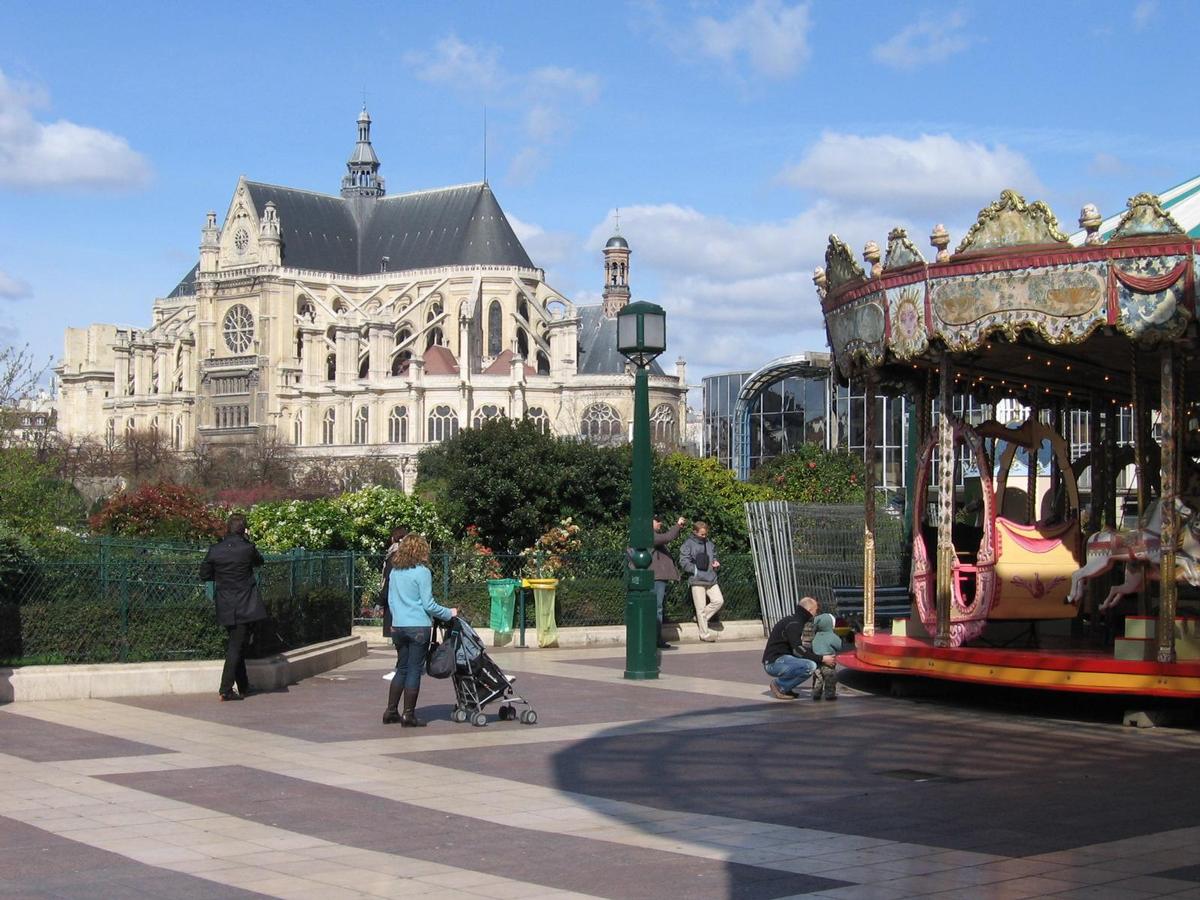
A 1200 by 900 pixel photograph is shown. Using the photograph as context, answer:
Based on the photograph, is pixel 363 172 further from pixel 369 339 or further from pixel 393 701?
pixel 393 701

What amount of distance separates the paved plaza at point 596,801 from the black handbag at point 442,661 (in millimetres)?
505

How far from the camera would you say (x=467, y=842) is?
29.6 ft

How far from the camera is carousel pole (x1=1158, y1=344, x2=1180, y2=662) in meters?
14.7

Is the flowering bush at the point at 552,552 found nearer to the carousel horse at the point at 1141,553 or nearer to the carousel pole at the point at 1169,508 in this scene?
the carousel horse at the point at 1141,553

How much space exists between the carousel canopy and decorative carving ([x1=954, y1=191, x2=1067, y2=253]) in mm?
11

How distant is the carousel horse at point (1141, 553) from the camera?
49.5 feet

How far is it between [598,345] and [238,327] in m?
28.6

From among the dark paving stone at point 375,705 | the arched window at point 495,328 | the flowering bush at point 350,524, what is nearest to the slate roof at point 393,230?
the arched window at point 495,328

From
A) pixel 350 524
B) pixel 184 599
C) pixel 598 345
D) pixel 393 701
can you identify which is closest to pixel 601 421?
pixel 598 345

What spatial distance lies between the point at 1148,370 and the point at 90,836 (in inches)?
541

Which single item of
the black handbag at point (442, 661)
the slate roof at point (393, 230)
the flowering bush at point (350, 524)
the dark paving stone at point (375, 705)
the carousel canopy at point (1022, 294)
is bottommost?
the dark paving stone at point (375, 705)

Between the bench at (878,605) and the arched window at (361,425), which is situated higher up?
the arched window at (361,425)

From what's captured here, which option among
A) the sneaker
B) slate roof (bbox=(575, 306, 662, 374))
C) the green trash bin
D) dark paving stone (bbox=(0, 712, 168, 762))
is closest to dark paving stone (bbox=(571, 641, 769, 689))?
the sneaker

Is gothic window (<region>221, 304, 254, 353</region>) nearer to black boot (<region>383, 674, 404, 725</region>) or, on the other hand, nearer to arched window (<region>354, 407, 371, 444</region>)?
arched window (<region>354, 407, 371, 444</region>)
